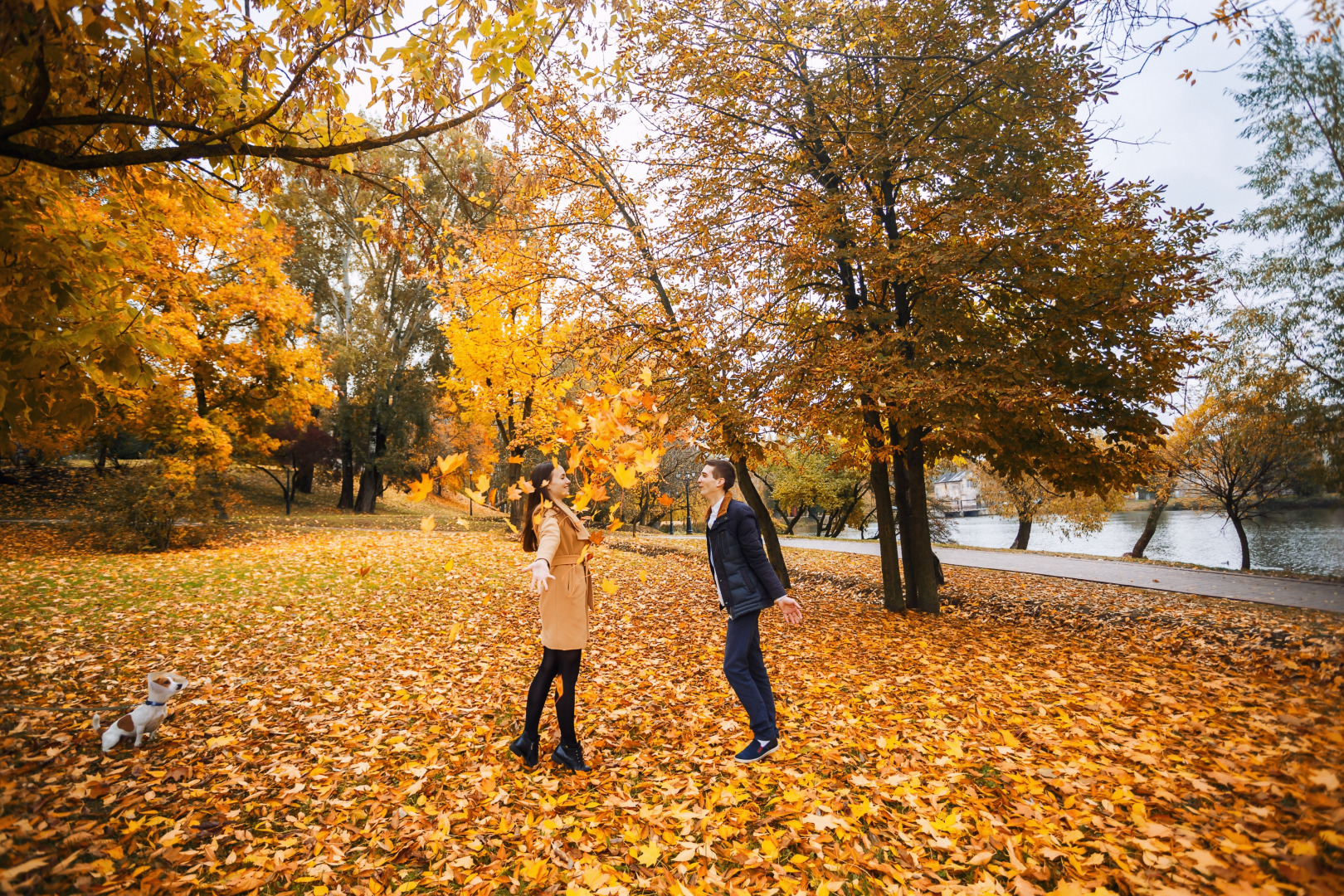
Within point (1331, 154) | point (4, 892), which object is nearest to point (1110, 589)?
point (1331, 154)

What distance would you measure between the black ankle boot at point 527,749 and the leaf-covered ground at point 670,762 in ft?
0.39

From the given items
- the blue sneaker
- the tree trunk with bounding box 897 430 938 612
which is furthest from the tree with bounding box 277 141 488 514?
the blue sneaker

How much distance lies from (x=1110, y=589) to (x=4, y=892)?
14.2 metres

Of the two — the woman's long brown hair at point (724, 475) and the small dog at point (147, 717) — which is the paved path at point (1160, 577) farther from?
the small dog at point (147, 717)

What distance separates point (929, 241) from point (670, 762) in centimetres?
651

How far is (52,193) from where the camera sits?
372 cm

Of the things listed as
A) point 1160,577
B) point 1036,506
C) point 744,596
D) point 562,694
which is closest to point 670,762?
point 562,694

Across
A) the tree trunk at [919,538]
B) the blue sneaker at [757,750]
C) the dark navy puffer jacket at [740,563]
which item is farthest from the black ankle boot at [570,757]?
the tree trunk at [919,538]

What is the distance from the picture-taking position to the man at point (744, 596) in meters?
3.98

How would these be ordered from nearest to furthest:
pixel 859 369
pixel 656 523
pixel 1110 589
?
1. pixel 859 369
2. pixel 1110 589
3. pixel 656 523

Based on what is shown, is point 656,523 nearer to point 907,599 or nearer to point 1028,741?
point 907,599

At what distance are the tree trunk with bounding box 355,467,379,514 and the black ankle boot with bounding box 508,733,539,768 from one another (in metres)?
25.9

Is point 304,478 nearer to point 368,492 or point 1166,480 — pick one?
point 368,492

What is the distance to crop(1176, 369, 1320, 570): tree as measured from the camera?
4.05m
